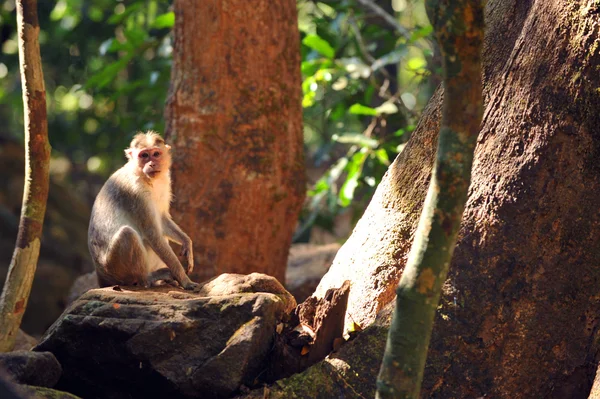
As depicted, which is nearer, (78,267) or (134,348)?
(134,348)

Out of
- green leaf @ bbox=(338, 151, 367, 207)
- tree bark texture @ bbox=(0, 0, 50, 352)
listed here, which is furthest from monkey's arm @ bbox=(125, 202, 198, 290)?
green leaf @ bbox=(338, 151, 367, 207)

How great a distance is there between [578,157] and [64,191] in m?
10.3

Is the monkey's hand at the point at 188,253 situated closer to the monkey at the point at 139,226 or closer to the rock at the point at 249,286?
the monkey at the point at 139,226

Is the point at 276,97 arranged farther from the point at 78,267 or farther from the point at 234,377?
the point at 78,267

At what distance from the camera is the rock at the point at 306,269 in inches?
286

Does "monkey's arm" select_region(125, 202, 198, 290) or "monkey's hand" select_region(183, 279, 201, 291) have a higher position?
"monkey's arm" select_region(125, 202, 198, 290)

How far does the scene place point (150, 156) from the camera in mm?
5289

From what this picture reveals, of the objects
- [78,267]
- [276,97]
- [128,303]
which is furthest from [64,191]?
[128,303]

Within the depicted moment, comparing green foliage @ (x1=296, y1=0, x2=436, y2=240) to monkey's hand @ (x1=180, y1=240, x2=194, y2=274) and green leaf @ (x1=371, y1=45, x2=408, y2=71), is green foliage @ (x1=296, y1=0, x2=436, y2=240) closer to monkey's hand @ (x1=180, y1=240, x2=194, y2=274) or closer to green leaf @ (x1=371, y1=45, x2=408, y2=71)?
green leaf @ (x1=371, y1=45, x2=408, y2=71)

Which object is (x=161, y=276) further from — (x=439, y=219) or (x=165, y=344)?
(x=439, y=219)

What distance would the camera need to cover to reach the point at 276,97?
5949mm

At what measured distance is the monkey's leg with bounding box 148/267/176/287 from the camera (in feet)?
16.1

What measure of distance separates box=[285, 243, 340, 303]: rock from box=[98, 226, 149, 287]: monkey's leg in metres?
2.57

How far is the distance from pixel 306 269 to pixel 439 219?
5382 mm
